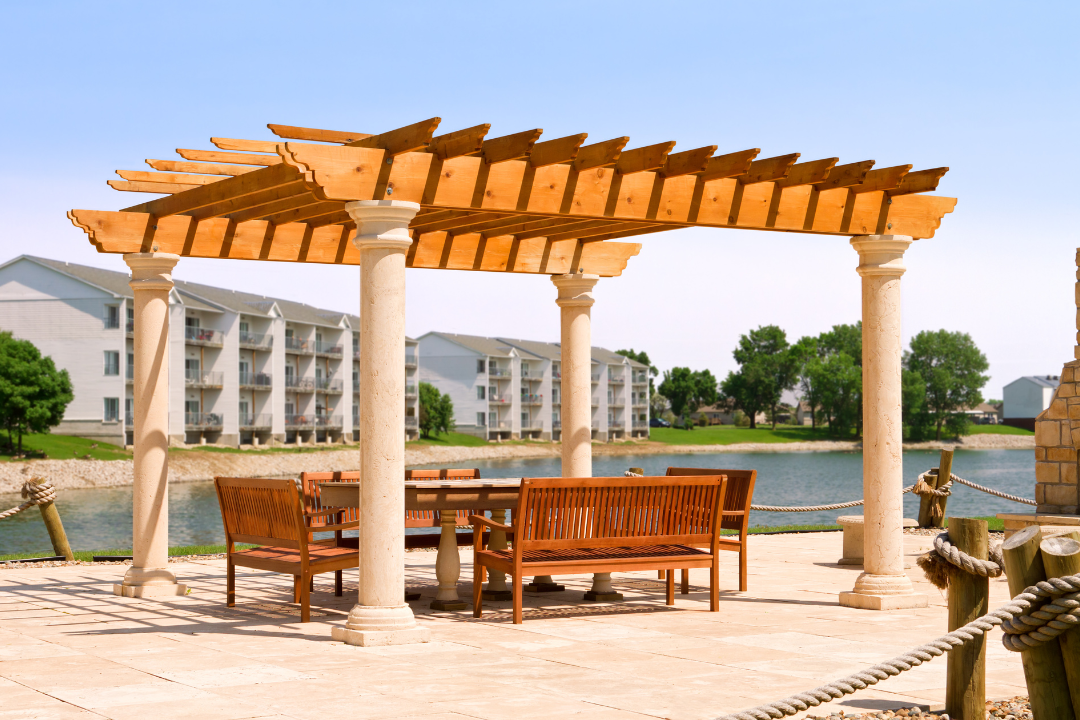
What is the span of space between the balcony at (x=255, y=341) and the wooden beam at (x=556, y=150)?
59295 mm

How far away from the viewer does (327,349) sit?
73.4 m

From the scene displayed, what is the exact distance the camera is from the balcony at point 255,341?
213ft

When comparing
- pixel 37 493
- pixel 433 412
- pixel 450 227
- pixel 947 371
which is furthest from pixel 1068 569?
pixel 947 371

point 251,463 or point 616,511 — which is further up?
point 616,511

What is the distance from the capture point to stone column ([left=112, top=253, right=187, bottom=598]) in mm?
9875

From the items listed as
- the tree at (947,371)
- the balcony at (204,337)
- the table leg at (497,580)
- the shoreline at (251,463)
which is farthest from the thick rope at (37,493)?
the tree at (947,371)

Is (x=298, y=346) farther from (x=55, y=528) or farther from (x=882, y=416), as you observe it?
(x=882, y=416)

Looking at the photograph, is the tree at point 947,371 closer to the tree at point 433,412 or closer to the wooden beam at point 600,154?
the tree at point 433,412

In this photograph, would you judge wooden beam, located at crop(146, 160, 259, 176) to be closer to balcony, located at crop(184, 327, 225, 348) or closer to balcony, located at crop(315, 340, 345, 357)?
balcony, located at crop(184, 327, 225, 348)

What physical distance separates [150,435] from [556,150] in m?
4.75

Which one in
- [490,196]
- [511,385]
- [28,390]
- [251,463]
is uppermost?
[511,385]

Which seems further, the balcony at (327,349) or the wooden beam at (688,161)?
the balcony at (327,349)

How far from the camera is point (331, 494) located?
859 cm

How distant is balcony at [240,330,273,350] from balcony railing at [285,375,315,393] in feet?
9.87
